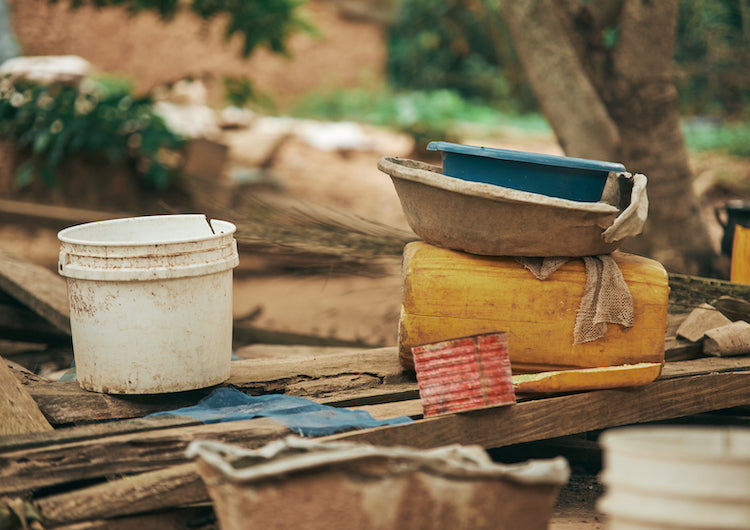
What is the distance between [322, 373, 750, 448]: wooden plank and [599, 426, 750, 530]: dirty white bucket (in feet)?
2.47

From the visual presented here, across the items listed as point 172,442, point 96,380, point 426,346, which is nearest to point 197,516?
point 172,442

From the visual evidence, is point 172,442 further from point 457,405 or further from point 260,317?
point 260,317

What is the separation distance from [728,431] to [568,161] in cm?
113

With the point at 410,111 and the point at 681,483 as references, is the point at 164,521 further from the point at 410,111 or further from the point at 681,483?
the point at 410,111

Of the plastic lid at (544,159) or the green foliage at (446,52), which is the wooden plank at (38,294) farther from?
the green foliage at (446,52)

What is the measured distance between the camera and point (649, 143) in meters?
4.65

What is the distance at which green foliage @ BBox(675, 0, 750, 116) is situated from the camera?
11.5 m

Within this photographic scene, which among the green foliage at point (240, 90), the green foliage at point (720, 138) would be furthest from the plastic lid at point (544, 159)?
the green foliage at point (720, 138)

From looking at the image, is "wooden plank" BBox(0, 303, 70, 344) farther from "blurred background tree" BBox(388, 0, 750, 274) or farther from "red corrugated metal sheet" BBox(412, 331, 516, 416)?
"blurred background tree" BBox(388, 0, 750, 274)

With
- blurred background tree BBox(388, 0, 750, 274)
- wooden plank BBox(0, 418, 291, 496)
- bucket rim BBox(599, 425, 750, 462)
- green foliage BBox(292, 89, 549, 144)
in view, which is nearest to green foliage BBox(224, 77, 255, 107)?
green foliage BBox(292, 89, 549, 144)

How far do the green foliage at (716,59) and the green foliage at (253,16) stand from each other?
6718 mm

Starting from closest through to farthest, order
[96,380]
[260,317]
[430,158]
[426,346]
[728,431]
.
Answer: [728,431], [426,346], [96,380], [260,317], [430,158]

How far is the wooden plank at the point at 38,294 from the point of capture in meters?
3.25

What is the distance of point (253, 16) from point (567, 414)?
5.83 metres
